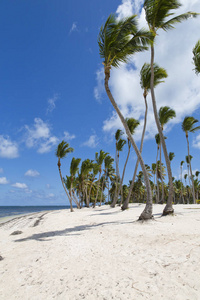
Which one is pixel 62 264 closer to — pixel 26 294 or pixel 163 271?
pixel 26 294

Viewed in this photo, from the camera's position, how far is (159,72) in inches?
476

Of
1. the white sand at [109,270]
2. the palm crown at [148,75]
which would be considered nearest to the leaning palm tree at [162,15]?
the palm crown at [148,75]

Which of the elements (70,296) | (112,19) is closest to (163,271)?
(70,296)

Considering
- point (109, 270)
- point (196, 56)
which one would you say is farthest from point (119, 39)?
point (109, 270)

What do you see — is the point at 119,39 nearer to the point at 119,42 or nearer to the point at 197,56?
the point at 119,42

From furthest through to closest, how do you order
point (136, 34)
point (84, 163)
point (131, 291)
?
point (84, 163), point (136, 34), point (131, 291)

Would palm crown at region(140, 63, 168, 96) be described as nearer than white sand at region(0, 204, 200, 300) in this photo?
No

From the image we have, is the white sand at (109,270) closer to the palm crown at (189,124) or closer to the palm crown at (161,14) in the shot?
the palm crown at (161,14)

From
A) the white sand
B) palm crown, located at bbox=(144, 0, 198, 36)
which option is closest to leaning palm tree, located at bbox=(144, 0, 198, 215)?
palm crown, located at bbox=(144, 0, 198, 36)

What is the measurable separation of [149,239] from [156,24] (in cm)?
1069

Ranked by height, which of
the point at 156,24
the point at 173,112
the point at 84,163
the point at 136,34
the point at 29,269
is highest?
the point at 156,24

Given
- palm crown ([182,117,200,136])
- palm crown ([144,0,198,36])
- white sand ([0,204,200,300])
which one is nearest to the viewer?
white sand ([0,204,200,300])

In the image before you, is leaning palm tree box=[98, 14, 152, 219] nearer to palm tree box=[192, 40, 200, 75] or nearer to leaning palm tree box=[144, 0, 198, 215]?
leaning palm tree box=[144, 0, 198, 215]

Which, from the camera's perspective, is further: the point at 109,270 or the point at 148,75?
the point at 148,75
